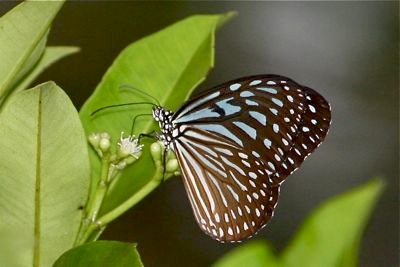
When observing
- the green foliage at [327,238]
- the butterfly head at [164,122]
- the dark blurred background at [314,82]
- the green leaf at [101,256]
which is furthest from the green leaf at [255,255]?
A: the dark blurred background at [314,82]

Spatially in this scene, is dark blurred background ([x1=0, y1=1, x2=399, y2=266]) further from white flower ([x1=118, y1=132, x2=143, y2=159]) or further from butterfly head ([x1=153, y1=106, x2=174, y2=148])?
white flower ([x1=118, y1=132, x2=143, y2=159])

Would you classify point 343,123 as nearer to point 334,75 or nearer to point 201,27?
point 334,75

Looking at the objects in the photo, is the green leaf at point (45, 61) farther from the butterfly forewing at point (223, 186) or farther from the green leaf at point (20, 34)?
the butterfly forewing at point (223, 186)

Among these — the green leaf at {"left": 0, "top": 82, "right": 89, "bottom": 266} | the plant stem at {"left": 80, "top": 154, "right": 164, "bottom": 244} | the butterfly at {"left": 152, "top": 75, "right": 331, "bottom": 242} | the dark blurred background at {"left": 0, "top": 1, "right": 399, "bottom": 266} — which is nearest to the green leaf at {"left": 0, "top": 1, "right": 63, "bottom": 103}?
the green leaf at {"left": 0, "top": 82, "right": 89, "bottom": 266}

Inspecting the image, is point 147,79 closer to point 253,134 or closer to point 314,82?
point 253,134

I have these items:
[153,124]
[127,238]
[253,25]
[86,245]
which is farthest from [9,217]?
[253,25]

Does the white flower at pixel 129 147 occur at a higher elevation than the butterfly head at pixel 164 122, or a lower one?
higher
